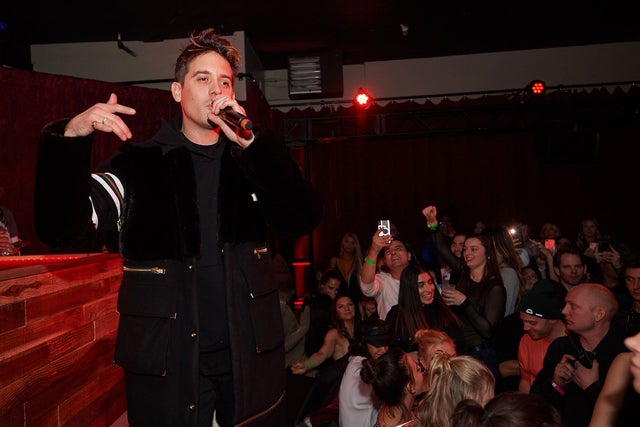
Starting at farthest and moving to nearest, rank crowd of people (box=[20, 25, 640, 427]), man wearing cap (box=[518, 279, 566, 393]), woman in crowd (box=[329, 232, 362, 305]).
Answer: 1. woman in crowd (box=[329, 232, 362, 305])
2. man wearing cap (box=[518, 279, 566, 393])
3. crowd of people (box=[20, 25, 640, 427])

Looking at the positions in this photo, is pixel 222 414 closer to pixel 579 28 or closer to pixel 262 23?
pixel 262 23

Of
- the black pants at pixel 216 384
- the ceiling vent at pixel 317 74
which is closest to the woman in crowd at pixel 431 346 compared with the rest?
the black pants at pixel 216 384

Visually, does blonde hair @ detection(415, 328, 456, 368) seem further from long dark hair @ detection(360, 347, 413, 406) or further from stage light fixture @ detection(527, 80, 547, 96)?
stage light fixture @ detection(527, 80, 547, 96)

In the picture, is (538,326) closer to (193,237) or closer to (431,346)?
(431,346)

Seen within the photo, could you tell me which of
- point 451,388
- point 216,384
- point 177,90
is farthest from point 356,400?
point 177,90

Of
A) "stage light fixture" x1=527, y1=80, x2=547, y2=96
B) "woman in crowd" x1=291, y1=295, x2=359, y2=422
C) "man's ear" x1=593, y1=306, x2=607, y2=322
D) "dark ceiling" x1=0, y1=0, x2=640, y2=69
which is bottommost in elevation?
"woman in crowd" x1=291, y1=295, x2=359, y2=422

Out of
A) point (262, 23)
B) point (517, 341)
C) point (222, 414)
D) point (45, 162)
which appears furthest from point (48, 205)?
point (262, 23)

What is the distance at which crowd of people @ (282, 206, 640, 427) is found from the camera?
1.82m

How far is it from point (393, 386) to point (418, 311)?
3.40ft

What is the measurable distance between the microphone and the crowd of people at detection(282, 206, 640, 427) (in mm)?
1066

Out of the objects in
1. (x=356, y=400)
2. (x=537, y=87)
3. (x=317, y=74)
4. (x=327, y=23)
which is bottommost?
(x=356, y=400)

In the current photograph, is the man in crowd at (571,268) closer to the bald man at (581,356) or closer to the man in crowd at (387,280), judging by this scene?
the man in crowd at (387,280)

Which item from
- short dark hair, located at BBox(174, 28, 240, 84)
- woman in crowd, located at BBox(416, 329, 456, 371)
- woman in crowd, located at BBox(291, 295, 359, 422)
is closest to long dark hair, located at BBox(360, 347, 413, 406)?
woman in crowd, located at BBox(416, 329, 456, 371)

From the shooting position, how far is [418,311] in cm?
351
